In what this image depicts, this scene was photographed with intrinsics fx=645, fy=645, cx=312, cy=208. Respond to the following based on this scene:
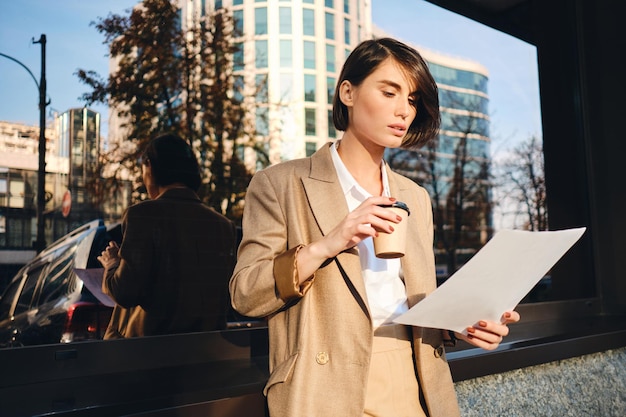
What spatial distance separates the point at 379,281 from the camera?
1581mm

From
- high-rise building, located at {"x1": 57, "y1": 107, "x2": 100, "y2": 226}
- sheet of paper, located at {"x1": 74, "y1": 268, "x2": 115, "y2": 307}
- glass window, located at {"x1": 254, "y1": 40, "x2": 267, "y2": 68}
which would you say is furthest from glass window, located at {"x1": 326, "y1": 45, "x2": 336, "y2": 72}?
sheet of paper, located at {"x1": 74, "y1": 268, "x2": 115, "y2": 307}

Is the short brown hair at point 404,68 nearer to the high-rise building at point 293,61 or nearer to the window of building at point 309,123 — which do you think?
the high-rise building at point 293,61

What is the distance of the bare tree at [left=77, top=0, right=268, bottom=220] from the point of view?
259 cm

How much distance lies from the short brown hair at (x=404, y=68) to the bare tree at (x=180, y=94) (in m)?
1.18

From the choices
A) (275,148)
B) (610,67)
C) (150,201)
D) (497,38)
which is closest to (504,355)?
(275,148)

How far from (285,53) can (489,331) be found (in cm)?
221

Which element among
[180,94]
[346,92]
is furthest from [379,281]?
[180,94]

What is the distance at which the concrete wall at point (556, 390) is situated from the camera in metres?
2.86

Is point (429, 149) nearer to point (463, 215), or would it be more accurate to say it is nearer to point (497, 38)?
point (463, 215)

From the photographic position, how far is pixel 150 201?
2609 millimetres

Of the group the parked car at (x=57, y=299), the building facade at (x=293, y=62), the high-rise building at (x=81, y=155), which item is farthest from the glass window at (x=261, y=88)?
the parked car at (x=57, y=299)

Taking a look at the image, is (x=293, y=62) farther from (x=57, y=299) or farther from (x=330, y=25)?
(x=57, y=299)

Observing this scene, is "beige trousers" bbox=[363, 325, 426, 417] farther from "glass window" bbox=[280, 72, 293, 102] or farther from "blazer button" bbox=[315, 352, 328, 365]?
"glass window" bbox=[280, 72, 293, 102]

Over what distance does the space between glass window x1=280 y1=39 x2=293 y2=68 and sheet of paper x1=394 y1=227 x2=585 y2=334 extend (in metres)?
2.20
